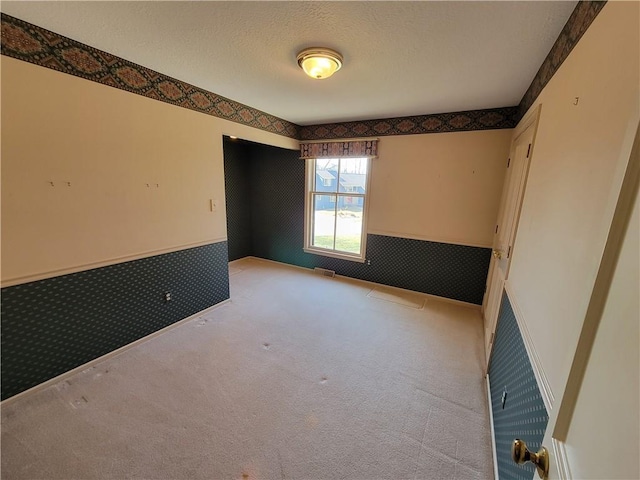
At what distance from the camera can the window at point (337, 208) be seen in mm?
4094

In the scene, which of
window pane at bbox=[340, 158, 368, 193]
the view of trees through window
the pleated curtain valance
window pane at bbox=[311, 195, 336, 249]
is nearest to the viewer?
the pleated curtain valance

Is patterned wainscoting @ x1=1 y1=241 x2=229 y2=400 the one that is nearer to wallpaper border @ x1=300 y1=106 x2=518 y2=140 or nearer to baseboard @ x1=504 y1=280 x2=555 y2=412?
wallpaper border @ x1=300 y1=106 x2=518 y2=140

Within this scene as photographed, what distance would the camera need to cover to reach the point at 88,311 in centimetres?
212

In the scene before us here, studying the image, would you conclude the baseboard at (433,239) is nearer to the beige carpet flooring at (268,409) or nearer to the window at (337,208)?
the window at (337,208)

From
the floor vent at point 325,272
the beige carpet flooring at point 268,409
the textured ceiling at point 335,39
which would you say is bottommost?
the beige carpet flooring at point 268,409

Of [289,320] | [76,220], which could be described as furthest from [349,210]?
[76,220]

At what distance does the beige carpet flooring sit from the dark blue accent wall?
0.80 meters

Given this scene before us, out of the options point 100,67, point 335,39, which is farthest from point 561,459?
point 100,67

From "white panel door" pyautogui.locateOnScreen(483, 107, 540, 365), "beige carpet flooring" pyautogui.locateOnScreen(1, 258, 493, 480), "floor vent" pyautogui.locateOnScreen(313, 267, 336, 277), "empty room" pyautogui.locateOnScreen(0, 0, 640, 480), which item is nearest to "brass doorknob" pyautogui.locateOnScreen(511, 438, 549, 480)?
"empty room" pyautogui.locateOnScreen(0, 0, 640, 480)

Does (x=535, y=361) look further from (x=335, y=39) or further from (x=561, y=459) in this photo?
(x=335, y=39)

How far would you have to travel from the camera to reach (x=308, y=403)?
6.23 ft

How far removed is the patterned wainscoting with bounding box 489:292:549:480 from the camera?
1.06 m

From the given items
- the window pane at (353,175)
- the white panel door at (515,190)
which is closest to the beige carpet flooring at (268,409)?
the white panel door at (515,190)

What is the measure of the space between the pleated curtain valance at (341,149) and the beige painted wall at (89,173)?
5.43 feet
